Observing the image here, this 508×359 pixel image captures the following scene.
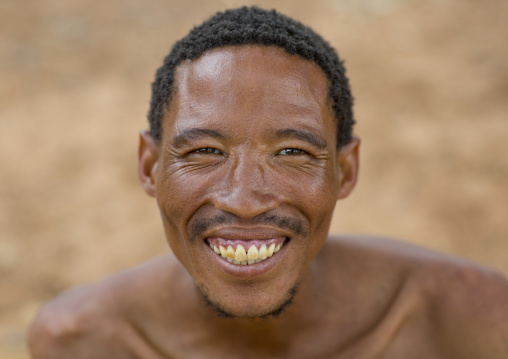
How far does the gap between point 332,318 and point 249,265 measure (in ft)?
2.29

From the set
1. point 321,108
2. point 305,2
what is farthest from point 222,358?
point 305,2

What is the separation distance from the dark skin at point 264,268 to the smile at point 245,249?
0.02 meters

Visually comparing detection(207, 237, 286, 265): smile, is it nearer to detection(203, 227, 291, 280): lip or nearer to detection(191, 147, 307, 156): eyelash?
detection(203, 227, 291, 280): lip

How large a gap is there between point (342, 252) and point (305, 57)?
101cm

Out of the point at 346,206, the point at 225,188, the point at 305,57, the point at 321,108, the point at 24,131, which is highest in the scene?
the point at 24,131

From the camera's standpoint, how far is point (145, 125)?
679cm

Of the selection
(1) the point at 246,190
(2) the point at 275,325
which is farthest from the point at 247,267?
(2) the point at 275,325

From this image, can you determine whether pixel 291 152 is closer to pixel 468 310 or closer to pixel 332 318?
pixel 332 318

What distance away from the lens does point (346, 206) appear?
581 cm

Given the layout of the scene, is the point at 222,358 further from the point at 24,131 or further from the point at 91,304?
the point at 24,131

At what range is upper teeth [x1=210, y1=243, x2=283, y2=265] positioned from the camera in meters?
2.30

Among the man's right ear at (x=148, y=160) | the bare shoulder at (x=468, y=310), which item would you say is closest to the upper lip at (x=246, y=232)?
the man's right ear at (x=148, y=160)

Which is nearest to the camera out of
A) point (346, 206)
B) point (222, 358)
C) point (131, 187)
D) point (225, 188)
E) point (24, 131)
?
point (225, 188)

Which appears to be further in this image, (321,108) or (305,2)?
(305,2)
